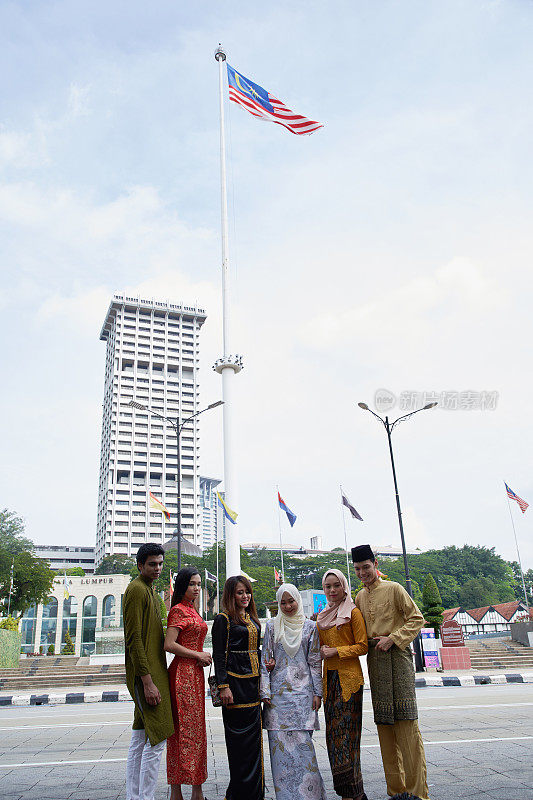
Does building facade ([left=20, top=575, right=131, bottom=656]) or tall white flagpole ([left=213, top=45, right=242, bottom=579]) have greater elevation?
tall white flagpole ([left=213, top=45, right=242, bottom=579])

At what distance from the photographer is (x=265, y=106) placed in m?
22.9

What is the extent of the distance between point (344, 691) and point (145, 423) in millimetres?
111461

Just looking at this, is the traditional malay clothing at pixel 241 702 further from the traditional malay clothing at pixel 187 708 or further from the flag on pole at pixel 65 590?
the flag on pole at pixel 65 590

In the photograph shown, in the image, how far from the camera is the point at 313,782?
4.31 meters

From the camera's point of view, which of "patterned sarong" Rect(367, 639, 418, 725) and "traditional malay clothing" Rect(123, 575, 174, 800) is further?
"patterned sarong" Rect(367, 639, 418, 725)

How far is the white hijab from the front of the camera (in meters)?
4.59

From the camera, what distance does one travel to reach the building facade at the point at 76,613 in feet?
175

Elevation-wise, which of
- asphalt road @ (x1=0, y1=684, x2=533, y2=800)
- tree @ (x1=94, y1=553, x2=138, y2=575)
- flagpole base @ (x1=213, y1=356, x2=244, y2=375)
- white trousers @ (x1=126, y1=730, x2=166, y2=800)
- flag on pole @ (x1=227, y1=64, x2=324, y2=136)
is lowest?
asphalt road @ (x1=0, y1=684, x2=533, y2=800)

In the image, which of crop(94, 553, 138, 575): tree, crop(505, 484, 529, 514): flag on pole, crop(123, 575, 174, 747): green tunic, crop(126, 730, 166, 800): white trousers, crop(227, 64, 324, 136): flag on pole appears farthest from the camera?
crop(94, 553, 138, 575): tree

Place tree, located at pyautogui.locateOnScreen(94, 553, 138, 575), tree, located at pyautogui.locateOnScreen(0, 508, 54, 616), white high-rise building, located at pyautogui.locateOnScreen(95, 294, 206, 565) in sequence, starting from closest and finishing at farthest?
tree, located at pyautogui.locateOnScreen(0, 508, 54, 616), tree, located at pyautogui.locateOnScreen(94, 553, 138, 575), white high-rise building, located at pyautogui.locateOnScreen(95, 294, 206, 565)

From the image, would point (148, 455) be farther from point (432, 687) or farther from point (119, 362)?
point (432, 687)

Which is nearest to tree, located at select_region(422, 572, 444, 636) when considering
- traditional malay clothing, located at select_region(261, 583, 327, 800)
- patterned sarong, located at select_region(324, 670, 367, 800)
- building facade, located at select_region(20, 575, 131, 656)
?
patterned sarong, located at select_region(324, 670, 367, 800)

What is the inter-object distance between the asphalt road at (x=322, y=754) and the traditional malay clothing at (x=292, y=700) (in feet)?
2.07

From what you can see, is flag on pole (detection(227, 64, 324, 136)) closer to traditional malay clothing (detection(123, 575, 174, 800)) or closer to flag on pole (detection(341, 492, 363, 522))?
flag on pole (detection(341, 492, 363, 522))
